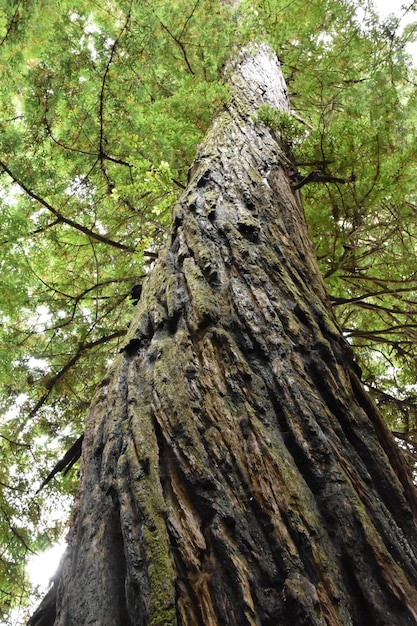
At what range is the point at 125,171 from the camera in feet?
14.9

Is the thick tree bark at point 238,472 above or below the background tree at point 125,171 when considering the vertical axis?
below

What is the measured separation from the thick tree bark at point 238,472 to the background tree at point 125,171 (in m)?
1.81

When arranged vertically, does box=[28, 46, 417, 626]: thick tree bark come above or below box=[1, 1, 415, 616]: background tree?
below

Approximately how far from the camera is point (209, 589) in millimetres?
1169

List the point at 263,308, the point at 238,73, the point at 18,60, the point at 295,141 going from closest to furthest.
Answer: the point at 263,308, the point at 295,141, the point at 18,60, the point at 238,73

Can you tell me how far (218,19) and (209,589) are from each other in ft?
17.2

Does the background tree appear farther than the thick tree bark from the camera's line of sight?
Yes

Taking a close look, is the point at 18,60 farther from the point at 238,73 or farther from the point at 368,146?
the point at 368,146

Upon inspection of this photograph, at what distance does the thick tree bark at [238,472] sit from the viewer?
1176 millimetres

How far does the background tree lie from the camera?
3807 mm

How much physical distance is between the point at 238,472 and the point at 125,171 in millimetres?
3851

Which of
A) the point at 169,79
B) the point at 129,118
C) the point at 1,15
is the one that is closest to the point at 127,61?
the point at 129,118

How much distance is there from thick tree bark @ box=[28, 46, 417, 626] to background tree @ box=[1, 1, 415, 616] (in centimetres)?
181

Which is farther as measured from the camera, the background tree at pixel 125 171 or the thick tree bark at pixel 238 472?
the background tree at pixel 125 171
